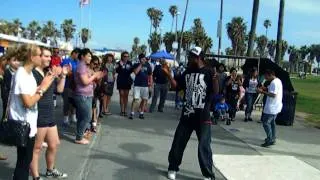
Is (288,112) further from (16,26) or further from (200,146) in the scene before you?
(16,26)

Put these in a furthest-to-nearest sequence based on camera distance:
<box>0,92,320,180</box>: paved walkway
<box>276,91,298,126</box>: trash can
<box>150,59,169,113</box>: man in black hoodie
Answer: <box>150,59,169,113</box>: man in black hoodie → <box>276,91,298,126</box>: trash can → <box>0,92,320,180</box>: paved walkway

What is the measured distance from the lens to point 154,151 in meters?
8.84

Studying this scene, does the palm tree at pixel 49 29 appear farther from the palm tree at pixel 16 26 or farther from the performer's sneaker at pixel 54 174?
the performer's sneaker at pixel 54 174

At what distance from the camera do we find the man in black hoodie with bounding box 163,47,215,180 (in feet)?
21.7

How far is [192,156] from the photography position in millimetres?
8516

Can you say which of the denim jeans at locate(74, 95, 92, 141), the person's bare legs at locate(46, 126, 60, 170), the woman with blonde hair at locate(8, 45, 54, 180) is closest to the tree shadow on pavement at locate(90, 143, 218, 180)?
the denim jeans at locate(74, 95, 92, 141)

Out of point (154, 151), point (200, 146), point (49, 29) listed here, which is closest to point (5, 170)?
point (200, 146)

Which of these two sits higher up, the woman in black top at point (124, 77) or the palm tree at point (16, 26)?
the palm tree at point (16, 26)

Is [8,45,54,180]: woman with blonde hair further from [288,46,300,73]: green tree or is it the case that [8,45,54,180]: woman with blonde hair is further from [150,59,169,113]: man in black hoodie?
[288,46,300,73]: green tree

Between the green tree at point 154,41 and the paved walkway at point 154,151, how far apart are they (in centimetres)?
8456

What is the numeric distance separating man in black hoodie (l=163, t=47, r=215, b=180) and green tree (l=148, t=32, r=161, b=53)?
89.7 meters

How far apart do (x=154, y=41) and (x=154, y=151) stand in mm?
90675

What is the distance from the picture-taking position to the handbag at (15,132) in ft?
15.8

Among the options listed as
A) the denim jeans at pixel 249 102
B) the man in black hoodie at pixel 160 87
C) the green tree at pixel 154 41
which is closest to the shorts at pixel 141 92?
the man in black hoodie at pixel 160 87
